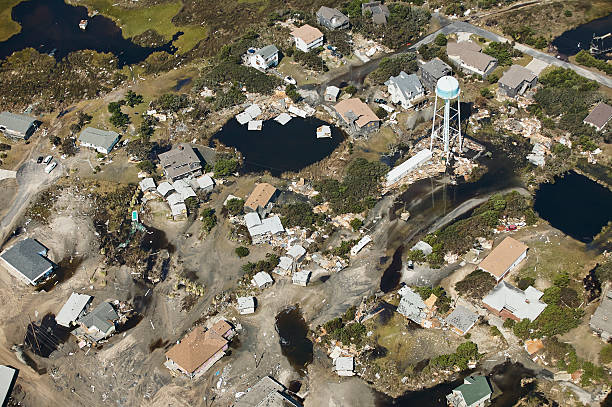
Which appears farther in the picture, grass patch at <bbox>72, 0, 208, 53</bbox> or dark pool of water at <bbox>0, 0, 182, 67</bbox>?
grass patch at <bbox>72, 0, 208, 53</bbox>

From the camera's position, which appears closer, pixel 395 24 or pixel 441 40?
pixel 441 40

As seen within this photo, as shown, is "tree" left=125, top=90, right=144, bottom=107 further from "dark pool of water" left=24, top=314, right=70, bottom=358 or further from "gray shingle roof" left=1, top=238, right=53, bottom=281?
"dark pool of water" left=24, top=314, right=70, bottom=358

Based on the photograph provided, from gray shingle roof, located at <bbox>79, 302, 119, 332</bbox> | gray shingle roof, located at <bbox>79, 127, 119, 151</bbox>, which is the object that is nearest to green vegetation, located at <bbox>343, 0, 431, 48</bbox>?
gray shingle roof, located at <bbox>79, 127, 119, 151</bbox>

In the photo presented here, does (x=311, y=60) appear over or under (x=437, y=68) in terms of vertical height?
over

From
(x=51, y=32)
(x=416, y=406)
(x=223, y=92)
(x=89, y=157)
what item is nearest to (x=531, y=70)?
(x=223, y=92)

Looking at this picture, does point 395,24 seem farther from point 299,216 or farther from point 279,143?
point 299,216

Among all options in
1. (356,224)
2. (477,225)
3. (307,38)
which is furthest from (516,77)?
→ (356,224)
